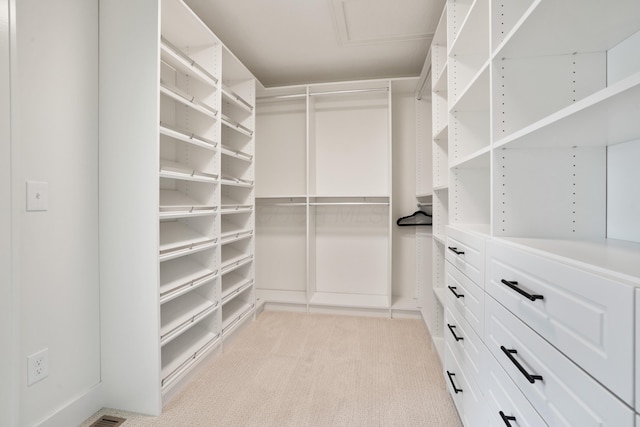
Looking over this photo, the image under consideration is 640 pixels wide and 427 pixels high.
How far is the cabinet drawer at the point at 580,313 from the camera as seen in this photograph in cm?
51

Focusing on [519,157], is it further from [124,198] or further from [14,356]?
[14,356]

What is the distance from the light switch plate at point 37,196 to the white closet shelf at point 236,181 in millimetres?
990

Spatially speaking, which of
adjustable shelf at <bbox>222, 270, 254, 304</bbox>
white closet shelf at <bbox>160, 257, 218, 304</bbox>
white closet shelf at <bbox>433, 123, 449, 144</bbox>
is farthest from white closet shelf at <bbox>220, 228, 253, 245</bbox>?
white closet shelf at <bbox>433, 123, 449, 144</bbox>

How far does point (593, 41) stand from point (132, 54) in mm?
1962

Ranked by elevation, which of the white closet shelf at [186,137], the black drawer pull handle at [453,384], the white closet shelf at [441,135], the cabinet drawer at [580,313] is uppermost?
the white closet shelf at [441,135]

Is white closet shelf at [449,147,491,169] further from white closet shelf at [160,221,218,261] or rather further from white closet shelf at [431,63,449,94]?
white closet shelf at [160,221,218,261]

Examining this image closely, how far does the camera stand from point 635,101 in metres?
0.60

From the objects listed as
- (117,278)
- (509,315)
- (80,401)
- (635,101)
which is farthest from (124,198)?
(635,101)

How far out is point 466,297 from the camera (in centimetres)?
136

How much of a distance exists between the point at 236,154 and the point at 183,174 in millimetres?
757

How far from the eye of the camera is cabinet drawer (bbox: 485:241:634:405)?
1.68 ft

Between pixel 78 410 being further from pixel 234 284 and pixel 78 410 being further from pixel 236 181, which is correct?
pixel 236 181

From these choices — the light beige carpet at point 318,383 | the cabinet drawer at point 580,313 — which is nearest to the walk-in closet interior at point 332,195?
the cabinet drawer at point 580,313

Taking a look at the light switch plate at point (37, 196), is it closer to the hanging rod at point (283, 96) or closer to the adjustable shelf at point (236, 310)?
the adjustable shelf at point (236, 310)
